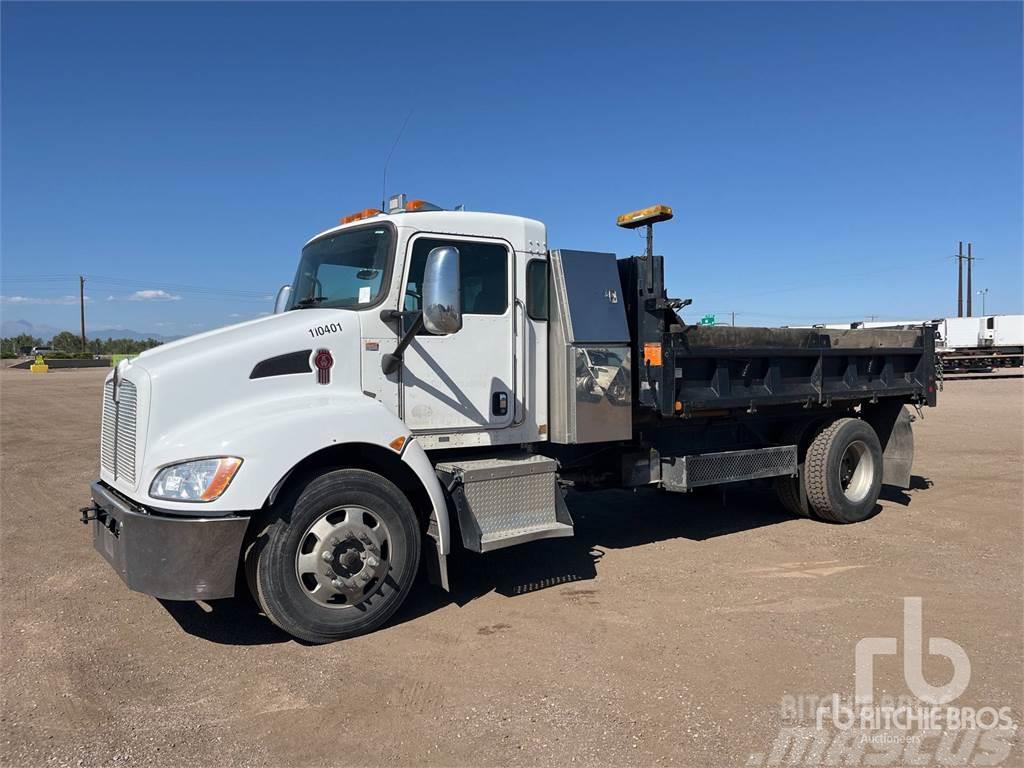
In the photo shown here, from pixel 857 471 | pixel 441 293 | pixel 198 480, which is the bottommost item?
pixel 857 471

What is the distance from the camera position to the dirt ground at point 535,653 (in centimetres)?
340

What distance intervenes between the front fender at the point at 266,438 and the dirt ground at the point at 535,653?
934mm

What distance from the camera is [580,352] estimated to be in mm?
5664

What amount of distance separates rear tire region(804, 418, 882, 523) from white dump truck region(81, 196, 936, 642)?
65 cm

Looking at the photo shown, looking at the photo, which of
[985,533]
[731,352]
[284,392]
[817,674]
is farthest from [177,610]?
[985,533]

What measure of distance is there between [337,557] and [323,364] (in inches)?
48.2

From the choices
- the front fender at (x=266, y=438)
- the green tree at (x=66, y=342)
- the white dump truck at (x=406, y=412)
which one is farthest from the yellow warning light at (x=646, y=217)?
the green tree at (x=66, y=342)

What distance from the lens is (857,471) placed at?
7969mm

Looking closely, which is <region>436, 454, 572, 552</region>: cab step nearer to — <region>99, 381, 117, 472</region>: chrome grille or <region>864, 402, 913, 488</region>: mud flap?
<region>99, 381, 117, 472</region>: chrome grille

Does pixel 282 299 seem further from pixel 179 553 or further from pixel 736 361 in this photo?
pixel 736 361

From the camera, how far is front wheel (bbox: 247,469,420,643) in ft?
14.1

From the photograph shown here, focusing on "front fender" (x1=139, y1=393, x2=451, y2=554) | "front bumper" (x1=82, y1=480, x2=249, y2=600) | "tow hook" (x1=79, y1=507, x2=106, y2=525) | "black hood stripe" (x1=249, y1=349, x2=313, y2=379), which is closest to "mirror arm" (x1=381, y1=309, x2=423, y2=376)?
"front fender" (x1=139, y1=393, x2=451, y2=554)

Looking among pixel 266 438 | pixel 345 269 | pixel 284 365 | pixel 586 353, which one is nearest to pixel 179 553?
pixel 266 438

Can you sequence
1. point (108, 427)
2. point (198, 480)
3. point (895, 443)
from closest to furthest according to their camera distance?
point (198, 480), point (108, 427), point (895, 443)
